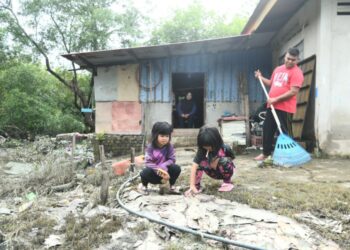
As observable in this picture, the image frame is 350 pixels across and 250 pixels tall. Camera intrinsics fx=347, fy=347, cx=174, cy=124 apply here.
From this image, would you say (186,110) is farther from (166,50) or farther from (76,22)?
(76,22)

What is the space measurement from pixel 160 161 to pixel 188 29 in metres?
16.3

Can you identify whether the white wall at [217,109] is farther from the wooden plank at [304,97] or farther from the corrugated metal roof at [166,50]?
the wooden plank at [304,97]

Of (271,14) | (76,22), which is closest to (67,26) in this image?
(76,22)

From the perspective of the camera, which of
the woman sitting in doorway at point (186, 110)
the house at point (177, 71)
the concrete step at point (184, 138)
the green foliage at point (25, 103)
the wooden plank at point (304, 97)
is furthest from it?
the green foliage at point (25, 103)

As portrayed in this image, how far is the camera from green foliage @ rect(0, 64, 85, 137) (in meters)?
14.1

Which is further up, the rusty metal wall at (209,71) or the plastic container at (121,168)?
the rusty metal wall at (209,71)

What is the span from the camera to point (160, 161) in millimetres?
3982

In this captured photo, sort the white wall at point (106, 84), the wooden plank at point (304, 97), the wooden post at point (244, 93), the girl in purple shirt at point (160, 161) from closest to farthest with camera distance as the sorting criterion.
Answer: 1. the girl in purple shirt at point (160, 161)
2. the wooden plank at point (304, 97)
3. the wooden post at point (244, 93)
4. the white wall at point (106, 84)

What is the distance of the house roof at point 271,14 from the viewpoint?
6828 mm

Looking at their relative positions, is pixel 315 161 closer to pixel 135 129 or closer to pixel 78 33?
pixel 135 129

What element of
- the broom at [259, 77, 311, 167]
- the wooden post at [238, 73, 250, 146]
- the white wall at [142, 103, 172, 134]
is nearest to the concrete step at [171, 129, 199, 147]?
the white wall at [142, 103, 172, 134]

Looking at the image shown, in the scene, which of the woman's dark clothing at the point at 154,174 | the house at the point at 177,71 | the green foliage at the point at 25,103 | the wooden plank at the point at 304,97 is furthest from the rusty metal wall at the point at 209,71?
the green foliage at the point at 25,103

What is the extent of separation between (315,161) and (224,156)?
239 centimetres

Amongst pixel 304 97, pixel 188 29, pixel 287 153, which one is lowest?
pixel 287 153
